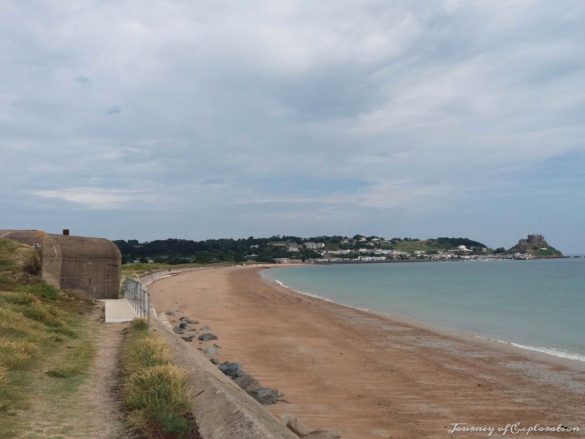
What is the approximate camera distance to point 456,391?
12250mm

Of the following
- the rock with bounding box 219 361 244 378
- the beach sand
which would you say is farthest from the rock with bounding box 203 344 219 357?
the rock with bounding box 219 361 244 378

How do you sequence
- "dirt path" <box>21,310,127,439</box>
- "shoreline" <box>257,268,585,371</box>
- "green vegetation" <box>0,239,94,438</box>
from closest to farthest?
"dirt path" <box>21,310,127,439</box>, "green vegetation" <box>0,239,94,438</box>, "shoreline" <box>257,268,585,371</box>

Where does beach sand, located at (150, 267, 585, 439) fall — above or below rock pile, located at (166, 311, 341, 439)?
below

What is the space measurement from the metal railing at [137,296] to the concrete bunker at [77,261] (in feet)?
2.09

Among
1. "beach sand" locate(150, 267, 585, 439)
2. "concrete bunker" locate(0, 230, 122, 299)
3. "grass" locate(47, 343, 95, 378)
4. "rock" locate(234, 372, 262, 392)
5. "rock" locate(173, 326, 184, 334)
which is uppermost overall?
"concrete bunker" locate(0, 230, 122, 299)

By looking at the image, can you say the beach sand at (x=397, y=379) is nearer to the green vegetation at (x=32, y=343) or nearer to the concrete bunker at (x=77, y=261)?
the green vegetation at (x=32, y=343)

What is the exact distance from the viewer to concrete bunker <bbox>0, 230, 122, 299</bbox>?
65.9 ft

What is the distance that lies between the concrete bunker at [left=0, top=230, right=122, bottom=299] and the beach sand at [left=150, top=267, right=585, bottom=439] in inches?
188

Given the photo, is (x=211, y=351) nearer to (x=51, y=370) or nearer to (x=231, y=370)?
(x=231, y=370)

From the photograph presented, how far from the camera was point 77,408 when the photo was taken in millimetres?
6523

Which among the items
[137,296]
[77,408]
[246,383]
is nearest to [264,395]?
[246,383]

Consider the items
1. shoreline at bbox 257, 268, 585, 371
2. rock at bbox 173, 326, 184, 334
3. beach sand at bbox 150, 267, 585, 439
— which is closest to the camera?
beach sand at bbox 150, 267, 585, 439

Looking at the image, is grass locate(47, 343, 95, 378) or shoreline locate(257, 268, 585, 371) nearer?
grass locate(47, 343, 95, 378)

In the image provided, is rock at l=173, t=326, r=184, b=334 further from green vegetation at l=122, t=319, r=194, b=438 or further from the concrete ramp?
green vegetation at l=122, t=319, r=194, b=438
